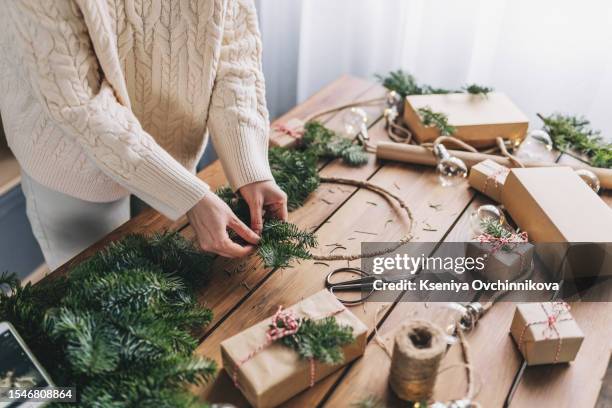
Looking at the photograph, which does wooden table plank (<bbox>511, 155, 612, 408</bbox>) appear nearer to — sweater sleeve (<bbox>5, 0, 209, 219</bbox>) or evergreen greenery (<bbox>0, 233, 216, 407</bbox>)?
evergreen greenery (<bbox>0, 233, 216, 407</bbox>)

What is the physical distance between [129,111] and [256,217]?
0.27 metres

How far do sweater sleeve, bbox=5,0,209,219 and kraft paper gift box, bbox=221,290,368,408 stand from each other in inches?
10.2

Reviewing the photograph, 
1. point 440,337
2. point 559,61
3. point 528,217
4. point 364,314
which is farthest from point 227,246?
point 559,61

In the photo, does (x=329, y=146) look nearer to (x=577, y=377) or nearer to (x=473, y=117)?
(x=473, y=117)

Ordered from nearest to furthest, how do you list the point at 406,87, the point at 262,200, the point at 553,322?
the point at 553,322, the point at 262,200, the point at 406,87

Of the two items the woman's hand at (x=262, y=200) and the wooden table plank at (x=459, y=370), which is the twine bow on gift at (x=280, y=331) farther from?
the woman's hand at (x=262, y=200)

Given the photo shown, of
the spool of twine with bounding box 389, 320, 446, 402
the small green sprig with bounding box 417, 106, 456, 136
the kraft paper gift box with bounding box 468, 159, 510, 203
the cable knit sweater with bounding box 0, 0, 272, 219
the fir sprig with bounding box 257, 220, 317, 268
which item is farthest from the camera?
the small green sprig with bounding box 417, 106, 456, 136

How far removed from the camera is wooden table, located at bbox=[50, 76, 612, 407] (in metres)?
0.72

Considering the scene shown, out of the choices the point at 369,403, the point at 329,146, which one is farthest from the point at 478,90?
the point at 369,403

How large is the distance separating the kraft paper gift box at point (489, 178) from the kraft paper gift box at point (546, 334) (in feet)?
1.09

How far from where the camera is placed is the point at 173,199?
857 millimetres

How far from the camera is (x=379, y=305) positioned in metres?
0.85

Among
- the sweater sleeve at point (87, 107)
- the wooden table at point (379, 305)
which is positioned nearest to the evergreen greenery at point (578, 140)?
the wooden table at point (379, 305)

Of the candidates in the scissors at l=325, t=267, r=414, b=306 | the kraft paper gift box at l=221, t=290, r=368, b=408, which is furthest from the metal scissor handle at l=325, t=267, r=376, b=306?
the kraft paper gift box at l=221, t=290, r=368, b=408
